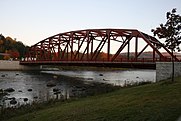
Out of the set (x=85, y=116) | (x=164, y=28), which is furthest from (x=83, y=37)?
(x=85, y=116)

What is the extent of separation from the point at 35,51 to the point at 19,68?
14.7 metres

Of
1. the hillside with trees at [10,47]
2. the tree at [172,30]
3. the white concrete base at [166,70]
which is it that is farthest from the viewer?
the hillside with trees at [10,47]

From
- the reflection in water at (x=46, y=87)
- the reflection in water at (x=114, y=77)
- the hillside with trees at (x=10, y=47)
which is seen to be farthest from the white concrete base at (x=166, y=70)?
the hillside with trees at (x=10, y=47)

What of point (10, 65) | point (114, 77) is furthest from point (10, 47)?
point (114, 77)

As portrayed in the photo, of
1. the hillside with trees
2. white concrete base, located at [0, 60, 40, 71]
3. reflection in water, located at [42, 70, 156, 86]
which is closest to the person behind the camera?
reflection in water, located at [42, 70, 156, 86]

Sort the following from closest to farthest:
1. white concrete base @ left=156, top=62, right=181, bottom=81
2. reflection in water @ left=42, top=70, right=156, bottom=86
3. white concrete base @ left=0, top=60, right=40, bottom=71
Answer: white concrete base @ left=156, top=62, right=181, bottom=81 < reflection in water @ left=42, top=70, right=156, bottom=86 < white concrete base @ left=0, top=60, right=40, bottom=71

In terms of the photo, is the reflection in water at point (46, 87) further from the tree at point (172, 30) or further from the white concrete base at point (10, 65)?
the white concrete base at point (10, 65)

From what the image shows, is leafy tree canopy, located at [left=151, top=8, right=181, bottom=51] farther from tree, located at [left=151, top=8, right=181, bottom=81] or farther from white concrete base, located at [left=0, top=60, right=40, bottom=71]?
white concrete base, located at [left=0, top=60, right=40, bottom=71]

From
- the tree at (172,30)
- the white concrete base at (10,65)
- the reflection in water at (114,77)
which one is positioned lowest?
the reflection in water at (114,77)

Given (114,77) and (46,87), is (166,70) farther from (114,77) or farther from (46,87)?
(114,77)

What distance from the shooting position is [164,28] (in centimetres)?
2436

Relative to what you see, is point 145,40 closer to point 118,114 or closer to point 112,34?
point 112,34

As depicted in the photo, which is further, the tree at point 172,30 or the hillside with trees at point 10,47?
the hillside with trees at point 10,47

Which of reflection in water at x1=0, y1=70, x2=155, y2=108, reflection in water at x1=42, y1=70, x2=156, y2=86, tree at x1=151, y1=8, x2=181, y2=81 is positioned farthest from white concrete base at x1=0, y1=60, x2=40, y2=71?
tree at x1=151, y1=8, x2=181, y2=81
